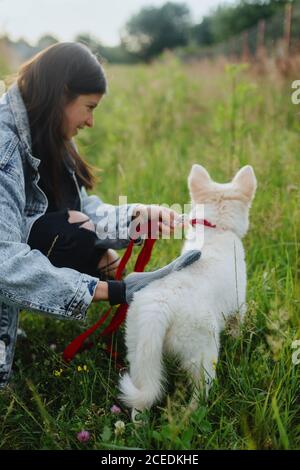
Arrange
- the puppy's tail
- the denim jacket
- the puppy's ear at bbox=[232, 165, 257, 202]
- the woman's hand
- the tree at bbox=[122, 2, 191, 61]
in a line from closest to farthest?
1. the puppy's tail
2. the denim jacket
3. the woman's hand
4. the puppy's ear at bbox=[232, 165, 257, 202]
5. the tree at bbox=[122, 2, 191, 61]

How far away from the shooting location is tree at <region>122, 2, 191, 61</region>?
1802 inches

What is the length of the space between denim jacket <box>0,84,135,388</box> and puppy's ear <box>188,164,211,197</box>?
32 cm

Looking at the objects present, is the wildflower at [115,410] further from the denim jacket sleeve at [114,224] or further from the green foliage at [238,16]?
the green foliage at [238,16]

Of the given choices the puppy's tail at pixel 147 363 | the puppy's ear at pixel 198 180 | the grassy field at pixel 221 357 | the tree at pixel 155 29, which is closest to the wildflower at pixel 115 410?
the grassy field at pixel 221 357

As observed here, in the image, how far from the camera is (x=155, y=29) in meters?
47.9

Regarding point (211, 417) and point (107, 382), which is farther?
point (107, 382)

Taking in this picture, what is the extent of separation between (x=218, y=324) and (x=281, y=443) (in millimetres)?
457

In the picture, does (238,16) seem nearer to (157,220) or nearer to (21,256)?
(157,220)

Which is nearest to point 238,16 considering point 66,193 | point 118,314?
point 66,193

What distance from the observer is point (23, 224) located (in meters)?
1.95

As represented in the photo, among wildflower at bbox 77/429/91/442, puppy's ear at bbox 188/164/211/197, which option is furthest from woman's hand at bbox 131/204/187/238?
wildflower at bbox 77/429/91/442

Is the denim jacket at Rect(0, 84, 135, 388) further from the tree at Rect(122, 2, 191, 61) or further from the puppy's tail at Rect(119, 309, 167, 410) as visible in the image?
the tree at Rect(122, 2, 191, 61)
